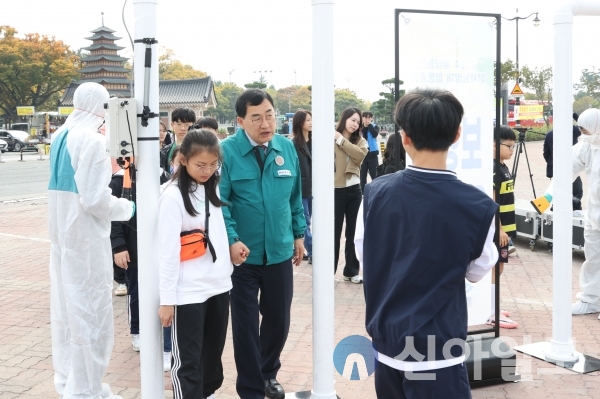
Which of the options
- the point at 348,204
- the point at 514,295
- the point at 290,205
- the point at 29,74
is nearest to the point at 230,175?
the point at 290,205

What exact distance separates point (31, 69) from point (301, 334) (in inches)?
2073

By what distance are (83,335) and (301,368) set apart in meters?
1.56

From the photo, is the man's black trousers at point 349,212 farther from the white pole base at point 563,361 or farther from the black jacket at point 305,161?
the white pole base at point 563,361

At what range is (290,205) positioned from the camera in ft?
12.6

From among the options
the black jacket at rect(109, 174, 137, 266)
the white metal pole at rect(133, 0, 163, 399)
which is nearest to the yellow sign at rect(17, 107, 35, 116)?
the black jacket at rect(109, 174, 137, 266)

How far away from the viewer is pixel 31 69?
169 ft

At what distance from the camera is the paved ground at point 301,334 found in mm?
4070

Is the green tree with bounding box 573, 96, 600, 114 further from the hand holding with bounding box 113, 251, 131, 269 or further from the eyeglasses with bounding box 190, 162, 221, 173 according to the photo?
the eyeglasses with bounding box 190, 162, 221, 173

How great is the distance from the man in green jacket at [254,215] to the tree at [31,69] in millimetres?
52707

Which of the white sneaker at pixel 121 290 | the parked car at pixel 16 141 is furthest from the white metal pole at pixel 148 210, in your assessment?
the parked car at pixel 16 141

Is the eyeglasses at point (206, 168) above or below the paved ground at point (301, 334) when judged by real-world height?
above

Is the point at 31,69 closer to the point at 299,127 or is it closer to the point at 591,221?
the point at 299,127

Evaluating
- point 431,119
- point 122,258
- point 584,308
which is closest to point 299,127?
point 122,258

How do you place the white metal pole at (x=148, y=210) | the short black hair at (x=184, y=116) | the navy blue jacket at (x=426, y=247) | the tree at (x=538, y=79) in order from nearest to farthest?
the navy blue jacket at (x=426, y=247) < the white metal pole at (x=148, y=210) < the short black hair at (x=184, y=116) < the tree at (x=538, y=79)
